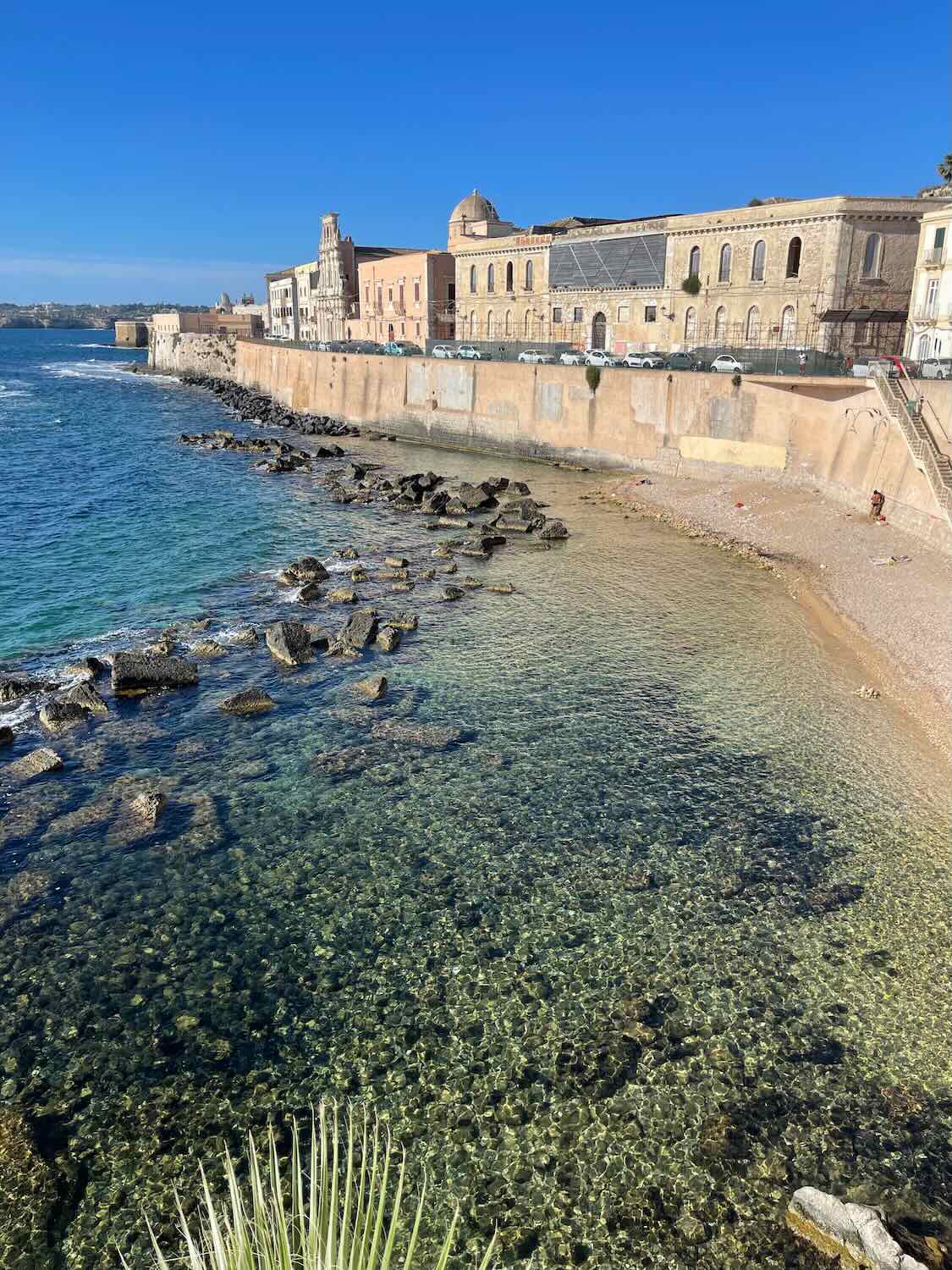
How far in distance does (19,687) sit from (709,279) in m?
43.3

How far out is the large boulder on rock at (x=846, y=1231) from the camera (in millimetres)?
7188

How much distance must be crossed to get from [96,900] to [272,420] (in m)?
55.8

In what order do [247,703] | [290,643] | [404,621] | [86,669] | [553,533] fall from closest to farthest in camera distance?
[247,703], [86,669], [290,643], [404,621], [553,533]

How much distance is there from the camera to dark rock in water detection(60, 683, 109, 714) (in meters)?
17.4

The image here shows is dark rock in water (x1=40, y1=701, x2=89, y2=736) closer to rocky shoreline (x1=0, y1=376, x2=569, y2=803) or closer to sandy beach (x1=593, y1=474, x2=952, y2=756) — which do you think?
rocky shoreline (x1=0, y1=376, x2=569, y2=803)

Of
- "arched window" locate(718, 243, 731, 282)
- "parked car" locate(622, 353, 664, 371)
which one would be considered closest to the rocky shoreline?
"parked car" locate(622, 353, 664, 371)

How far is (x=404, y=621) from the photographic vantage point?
72.5 feet

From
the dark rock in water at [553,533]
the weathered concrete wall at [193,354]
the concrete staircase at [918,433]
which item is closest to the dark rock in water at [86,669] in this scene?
the dark rock in water at [553,533]

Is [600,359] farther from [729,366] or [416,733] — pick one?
[416,733]

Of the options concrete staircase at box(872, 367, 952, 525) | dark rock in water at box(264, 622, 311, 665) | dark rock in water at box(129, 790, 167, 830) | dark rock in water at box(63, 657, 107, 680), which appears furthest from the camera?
concrete staircase at box(872, 367, 952, 525)

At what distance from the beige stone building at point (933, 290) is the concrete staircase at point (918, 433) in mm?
7612

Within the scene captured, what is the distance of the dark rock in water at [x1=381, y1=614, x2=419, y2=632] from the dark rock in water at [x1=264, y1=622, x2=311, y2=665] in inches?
88.0

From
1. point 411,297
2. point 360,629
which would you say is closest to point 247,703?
point 360,629

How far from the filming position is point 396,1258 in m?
6.68
